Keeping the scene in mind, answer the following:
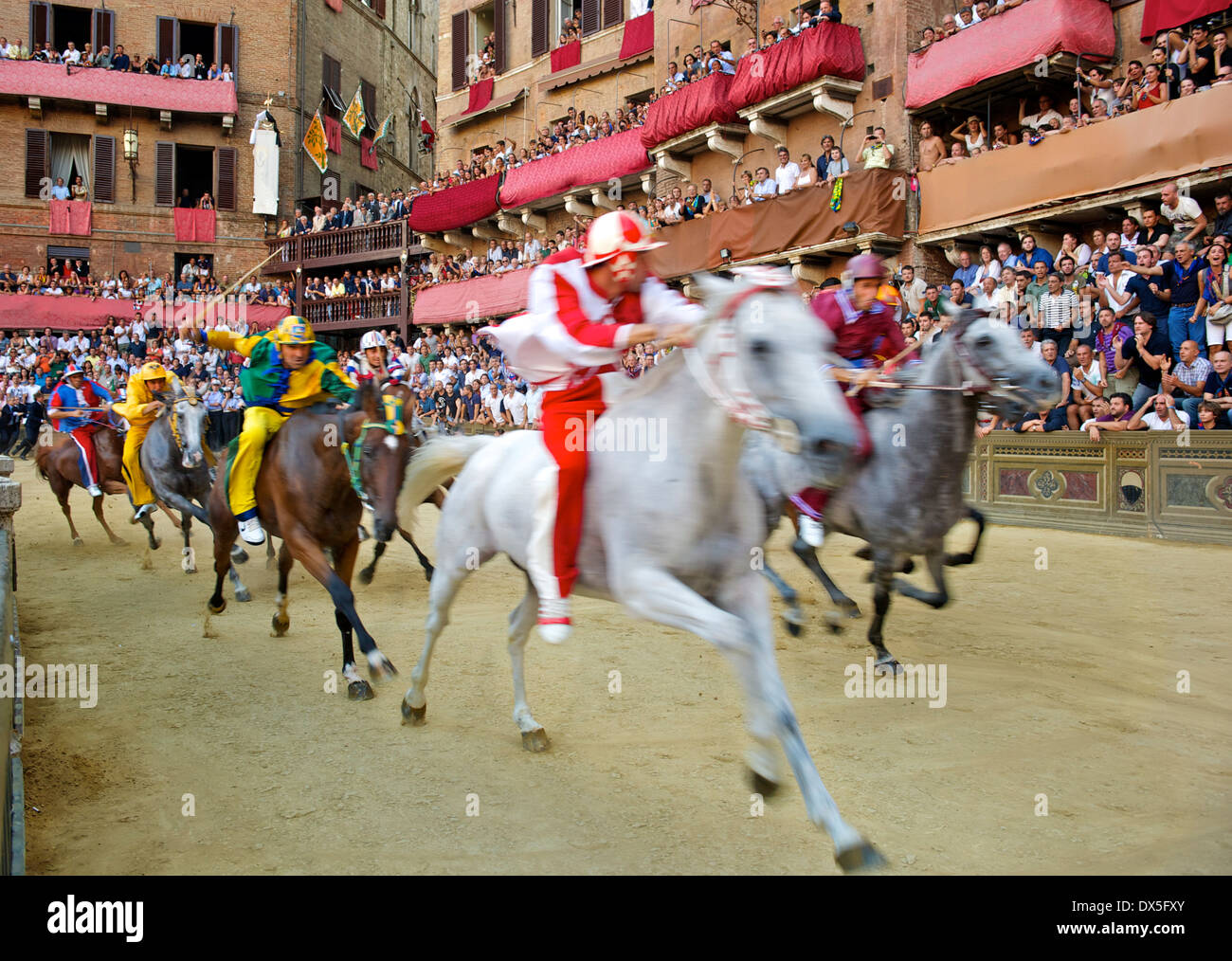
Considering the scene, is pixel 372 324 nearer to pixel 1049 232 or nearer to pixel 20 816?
pixel 1049 232

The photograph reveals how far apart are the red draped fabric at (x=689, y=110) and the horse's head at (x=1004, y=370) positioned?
1913 centimetres

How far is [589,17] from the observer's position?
3128cm

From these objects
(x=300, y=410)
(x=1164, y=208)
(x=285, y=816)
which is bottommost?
(x=285, y=816)

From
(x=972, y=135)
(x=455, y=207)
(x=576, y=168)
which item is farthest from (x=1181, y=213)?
(x=455, y=207)

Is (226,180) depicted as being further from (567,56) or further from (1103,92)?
(1103,92)

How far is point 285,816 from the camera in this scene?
13.7ft

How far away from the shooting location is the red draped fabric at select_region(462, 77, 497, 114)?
1384 inches

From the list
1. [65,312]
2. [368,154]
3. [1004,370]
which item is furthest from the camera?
[368,154]

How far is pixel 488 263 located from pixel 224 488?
2474cm

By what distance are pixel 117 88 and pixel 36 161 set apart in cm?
492

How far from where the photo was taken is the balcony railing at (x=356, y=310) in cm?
3600

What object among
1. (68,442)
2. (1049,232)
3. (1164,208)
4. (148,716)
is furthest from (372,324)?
(148,716)

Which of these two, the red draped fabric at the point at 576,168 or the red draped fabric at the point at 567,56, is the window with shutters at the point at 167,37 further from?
the red draped fabric at the point at 576,168

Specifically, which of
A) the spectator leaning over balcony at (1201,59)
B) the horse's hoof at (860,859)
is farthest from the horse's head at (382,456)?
the spectator leaning over balcony at (1201,59)
